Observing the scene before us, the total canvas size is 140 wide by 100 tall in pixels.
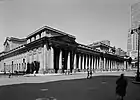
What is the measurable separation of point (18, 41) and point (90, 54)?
2357 inches

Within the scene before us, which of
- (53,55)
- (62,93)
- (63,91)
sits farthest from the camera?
(53,55)

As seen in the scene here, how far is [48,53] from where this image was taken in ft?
164

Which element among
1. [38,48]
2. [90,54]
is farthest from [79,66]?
[38,48]

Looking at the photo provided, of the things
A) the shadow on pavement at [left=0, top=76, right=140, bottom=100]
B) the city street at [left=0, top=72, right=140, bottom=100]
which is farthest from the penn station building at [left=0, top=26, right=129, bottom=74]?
the shadow on pavement at [left=0, top=76, right=140, bottom=100]

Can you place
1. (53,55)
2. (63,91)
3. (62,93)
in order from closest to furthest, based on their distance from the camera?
(62,93) → (63,91) → (53,55)

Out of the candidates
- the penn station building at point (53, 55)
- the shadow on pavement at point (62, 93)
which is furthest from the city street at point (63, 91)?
the penn station building at point (53, 55)

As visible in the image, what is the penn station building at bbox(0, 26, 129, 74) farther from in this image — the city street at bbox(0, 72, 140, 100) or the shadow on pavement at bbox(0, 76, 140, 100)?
the shadow on pavement at bbox(0, 76, 140, 100)

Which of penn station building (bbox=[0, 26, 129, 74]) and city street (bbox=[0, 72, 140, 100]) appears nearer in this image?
city street (bbox=[0, 72, 140, 100])

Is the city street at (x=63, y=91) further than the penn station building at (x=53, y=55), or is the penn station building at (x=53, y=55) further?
the penn station building at (x=53, y=55)

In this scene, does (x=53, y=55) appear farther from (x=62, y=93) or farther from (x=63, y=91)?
(x=62, y=93)

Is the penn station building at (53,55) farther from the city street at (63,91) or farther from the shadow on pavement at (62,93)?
the shadow on pavement at (62,93)

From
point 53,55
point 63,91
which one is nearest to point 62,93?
point 63,91

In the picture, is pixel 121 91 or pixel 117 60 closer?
pixel 121 91

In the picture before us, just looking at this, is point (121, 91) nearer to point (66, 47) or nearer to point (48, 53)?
point (48, 53)
